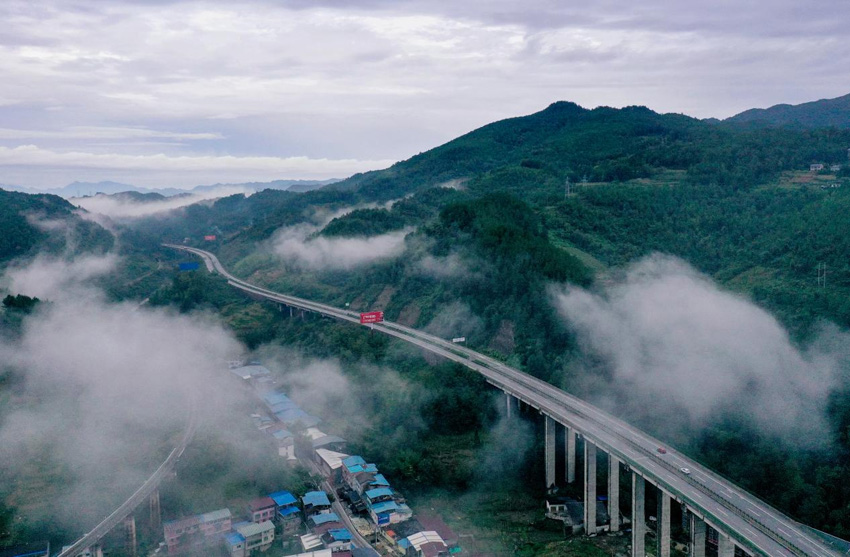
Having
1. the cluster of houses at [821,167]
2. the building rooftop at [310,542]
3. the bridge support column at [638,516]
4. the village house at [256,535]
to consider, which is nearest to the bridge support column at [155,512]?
the village house at [256,535]


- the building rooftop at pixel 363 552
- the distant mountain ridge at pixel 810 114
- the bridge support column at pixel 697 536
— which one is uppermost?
the distant mountain ridge at pixel 810 114

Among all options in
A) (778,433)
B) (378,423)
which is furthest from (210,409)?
(778,433)

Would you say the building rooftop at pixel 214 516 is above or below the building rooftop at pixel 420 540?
above

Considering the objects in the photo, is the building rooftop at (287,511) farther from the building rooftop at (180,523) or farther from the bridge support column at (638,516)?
the bridge support column at (638,516)

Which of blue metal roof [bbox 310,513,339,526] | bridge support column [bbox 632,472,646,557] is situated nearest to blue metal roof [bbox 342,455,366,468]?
blue metal roof [bbox 310,513,339,526]

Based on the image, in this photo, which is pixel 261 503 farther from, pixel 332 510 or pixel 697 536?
pixel 697 536

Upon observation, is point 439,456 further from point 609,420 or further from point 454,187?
point 454,187

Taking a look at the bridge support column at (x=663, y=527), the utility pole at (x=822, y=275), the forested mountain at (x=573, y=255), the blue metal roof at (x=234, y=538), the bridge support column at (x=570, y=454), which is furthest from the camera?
the utility pole at (x=822, y=275)
